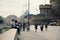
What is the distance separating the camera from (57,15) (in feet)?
4.10

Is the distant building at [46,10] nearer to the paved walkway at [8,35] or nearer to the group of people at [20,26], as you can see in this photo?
the group of people at [20,26]

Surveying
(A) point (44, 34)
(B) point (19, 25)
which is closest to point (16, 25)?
(B) point (19, 25)

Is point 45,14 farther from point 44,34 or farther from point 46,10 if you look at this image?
point 44,34

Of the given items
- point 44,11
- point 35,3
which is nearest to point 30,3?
point 35,3

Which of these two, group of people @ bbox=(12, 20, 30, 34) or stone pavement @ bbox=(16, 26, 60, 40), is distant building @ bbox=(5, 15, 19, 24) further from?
stone pavement @ bbox=(16, 26, 60, 40)

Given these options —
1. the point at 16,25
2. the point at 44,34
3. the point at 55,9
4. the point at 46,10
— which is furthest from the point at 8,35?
the point at 55,9

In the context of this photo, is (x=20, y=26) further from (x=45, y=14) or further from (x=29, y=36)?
(x=45, y=14)

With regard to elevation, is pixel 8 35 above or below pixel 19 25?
below

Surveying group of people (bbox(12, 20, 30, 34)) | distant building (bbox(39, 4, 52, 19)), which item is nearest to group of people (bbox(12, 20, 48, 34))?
group of people (bbox(12, 20, 30, 34))

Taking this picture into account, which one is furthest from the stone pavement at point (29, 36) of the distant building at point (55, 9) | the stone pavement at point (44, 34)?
the distant building at point (55, 9)

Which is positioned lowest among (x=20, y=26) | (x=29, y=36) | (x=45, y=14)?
(x=29, y=36)

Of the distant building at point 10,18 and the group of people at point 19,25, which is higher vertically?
the distant building at point 10,18

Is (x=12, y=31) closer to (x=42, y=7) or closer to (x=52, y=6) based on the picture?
(x=42, y=7)

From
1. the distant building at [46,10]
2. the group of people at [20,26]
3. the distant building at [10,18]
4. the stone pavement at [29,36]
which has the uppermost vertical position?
the distant building at [46,10]
